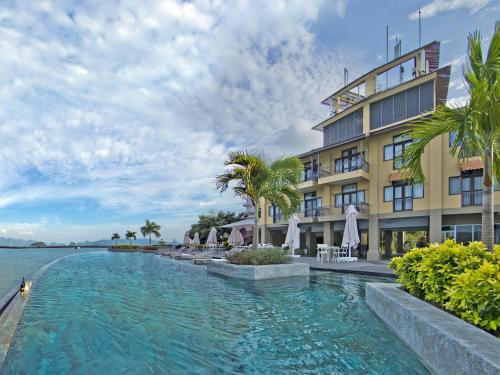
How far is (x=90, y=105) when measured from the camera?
648 inches

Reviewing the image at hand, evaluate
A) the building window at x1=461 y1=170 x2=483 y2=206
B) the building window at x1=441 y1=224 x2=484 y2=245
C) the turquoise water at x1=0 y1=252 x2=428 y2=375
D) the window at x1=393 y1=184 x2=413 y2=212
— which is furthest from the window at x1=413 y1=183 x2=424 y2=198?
the turquoise water at x1=0 y1=252 x2=428 y2=375

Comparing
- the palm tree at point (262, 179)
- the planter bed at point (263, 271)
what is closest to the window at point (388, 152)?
the palm tree at point (262, 179)

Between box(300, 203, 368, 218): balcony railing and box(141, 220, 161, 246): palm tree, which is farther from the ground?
box(300, 203, 368, 218): balcony railing

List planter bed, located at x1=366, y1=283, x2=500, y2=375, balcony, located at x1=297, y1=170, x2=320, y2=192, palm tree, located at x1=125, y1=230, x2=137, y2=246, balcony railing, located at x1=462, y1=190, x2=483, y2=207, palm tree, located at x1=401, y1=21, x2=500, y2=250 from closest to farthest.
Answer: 1. planter bed, located at x1=366, y1=283, x2=500, y2=375
2. palm tree, located at x1=401, y1=21, x2=500, y2=250
3. balcony railing, located at x1=462, y1=190, x2=483, y2=207
4. balcony, located at x1=297, y1=170, x2=320, y2=192
5. palm tree, located at x1=125, y1=230, x2=137, y2=246

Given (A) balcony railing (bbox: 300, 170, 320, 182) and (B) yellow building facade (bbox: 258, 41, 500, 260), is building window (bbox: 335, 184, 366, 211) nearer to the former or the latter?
(B) yellow building facade (bbox: 258, 41, 500, 260)

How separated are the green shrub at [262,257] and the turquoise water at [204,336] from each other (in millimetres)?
3908

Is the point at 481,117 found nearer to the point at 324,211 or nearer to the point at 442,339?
the point at 442,339

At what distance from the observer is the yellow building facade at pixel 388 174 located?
62.6 feet

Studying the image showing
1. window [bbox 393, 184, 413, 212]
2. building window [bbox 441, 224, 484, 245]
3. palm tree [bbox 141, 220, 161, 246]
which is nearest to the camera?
building window [bbox 441, 224, 484, 245]

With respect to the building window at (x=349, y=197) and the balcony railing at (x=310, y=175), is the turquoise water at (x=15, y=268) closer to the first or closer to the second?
the balcony railing at (x=310, y=175)

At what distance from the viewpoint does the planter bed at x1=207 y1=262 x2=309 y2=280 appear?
40.7ft

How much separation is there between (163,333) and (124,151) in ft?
64.2

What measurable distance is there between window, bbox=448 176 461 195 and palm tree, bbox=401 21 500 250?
14.1 m

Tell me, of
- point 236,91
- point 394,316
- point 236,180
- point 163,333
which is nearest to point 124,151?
point 236,91
